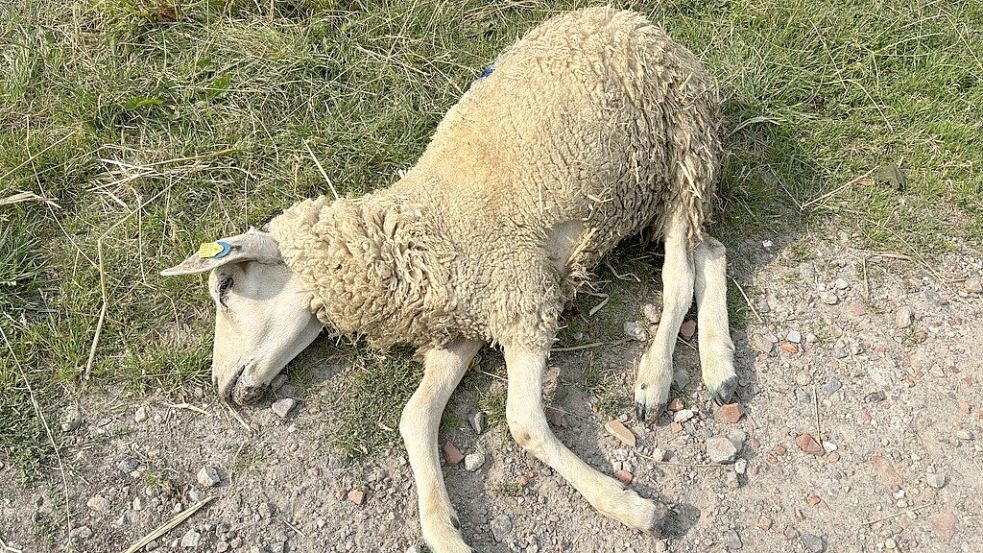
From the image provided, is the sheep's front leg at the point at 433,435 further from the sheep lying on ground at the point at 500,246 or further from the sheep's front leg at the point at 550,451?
the sheep's front leg at the point at 550,451

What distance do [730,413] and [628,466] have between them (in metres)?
0.57

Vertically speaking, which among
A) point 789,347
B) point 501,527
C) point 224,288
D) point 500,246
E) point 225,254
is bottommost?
point 501,527

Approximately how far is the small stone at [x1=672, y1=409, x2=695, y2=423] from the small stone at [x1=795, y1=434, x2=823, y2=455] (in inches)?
19.2

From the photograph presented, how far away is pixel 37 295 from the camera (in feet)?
13.2

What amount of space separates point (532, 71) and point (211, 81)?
2.12 meters

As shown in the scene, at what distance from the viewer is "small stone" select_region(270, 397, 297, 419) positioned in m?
3.70

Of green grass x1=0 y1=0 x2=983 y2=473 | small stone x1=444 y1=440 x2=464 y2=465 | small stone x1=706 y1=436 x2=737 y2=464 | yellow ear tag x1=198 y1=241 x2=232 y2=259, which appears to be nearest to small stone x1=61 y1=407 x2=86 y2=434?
green grass x1=0 y1=0 x2=983 y2=473

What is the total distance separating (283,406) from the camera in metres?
3.71

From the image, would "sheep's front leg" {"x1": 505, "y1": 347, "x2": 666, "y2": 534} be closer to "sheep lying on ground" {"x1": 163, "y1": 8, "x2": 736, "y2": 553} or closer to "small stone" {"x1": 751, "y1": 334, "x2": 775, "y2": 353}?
"sheep lying on ground" {"x1": 163, "y1": 8, "x2": 736, "y2": 553}

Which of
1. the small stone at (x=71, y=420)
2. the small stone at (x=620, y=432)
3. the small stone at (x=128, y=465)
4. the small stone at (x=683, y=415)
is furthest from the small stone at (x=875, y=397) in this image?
the small stone at (x=71, y=420)

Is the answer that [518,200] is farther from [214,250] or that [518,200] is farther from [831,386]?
[831,386]

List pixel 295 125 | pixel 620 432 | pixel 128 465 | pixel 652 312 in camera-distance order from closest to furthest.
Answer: pixel 128 465
pixel 620 432
pixel 652 312
pixel 295 125

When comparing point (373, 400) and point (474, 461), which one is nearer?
point (474, 461)

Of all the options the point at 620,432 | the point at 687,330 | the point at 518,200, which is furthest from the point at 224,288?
the point at 687,330
